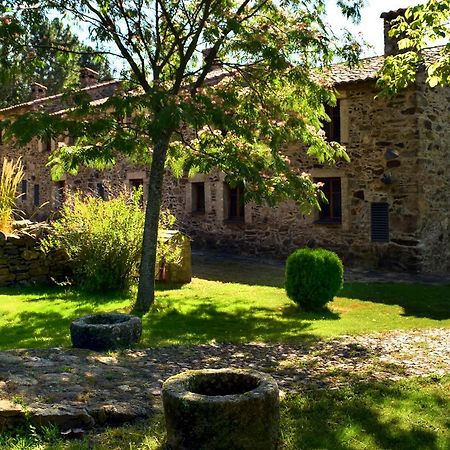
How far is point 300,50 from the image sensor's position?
8.45m

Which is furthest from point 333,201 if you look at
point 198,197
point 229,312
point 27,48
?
point 27,48

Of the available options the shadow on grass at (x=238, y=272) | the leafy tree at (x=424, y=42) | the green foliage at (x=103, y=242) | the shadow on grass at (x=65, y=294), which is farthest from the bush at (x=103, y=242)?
the leafy tree at (x=424, y=42)

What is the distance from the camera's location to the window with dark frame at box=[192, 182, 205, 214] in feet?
57.1

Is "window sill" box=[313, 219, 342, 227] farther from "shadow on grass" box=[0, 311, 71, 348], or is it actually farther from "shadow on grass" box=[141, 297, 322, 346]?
"shadow on grass" box=[0, 311, 71, 348]

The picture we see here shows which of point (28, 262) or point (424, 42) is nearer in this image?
point (424, 42)

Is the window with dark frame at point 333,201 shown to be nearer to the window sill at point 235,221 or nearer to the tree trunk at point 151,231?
the window sill at point 235,221

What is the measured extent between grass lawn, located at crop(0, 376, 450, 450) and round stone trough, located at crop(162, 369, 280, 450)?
0.25m

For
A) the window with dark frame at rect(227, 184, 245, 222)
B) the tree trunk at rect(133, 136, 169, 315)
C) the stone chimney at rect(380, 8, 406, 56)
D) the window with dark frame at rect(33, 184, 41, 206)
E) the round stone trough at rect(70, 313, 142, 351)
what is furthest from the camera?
the window with dark frame at rect(33, 184, 41, 206)

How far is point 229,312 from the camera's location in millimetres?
8641

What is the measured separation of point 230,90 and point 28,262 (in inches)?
217

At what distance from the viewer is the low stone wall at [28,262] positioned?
33.7 feet

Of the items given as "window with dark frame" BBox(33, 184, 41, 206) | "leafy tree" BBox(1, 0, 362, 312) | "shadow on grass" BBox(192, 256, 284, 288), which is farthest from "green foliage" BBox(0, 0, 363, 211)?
"window with dark frame" BBox(33, 184, 41, 206)

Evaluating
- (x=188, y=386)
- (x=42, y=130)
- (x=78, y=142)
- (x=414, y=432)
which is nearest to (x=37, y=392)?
(x=188, y=386)

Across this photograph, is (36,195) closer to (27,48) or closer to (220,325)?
A: (27,48)
